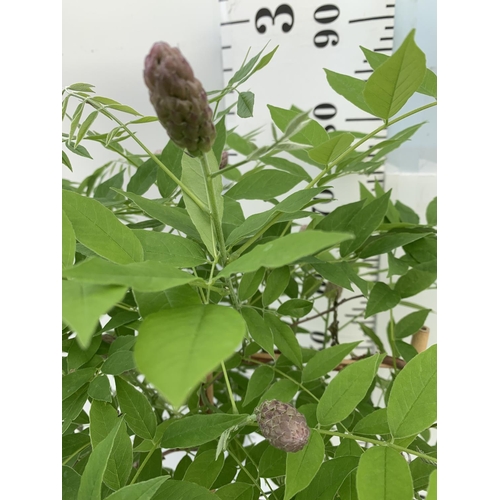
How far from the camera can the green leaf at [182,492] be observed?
220 millimetres

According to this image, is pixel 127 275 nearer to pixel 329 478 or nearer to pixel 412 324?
pixel 329 478

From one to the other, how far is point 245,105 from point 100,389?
7.7 inches

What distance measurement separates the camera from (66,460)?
0.29 meters

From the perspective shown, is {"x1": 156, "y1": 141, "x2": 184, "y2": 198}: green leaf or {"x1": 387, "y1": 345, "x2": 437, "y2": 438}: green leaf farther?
{"x1": 156, "y1": 141, "x2": 184, "y2": 198}: green leaf

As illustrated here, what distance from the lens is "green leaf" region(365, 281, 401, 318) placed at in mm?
360

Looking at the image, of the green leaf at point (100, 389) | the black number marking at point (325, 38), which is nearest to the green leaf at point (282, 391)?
the green leaf at point (100, 389)

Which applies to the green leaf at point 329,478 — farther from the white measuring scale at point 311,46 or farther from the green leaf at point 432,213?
the white measuring scale at point 311,46

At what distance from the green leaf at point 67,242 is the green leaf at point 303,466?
5.8 inches

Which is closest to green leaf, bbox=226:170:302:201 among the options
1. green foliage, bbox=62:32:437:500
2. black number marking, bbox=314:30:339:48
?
green foliage, bbox=62:32:437:500

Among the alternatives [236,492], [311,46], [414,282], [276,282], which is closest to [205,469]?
[236,492]

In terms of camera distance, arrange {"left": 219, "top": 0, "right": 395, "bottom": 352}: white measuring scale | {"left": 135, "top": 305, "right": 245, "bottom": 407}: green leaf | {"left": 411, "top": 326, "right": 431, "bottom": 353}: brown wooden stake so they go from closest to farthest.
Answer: {"left": 135, "top": 305, "right": 245, "bottom": 407}: green leaf, {"left": 411, "top": 326, "right": 431, "bottom": 353}: brown wooden stake, {"left": 219, "top": 0, "right": 395, "bottom": 352}: white measuring scale

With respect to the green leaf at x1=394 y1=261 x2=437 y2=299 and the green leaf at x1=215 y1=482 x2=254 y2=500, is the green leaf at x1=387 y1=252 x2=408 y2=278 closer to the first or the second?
the green leaf at x1=394 y1=261 x2=437 y2=299
